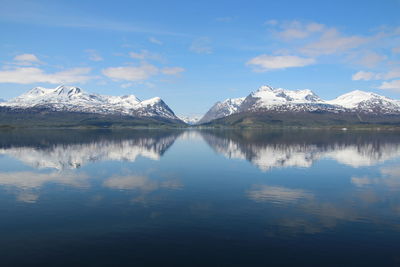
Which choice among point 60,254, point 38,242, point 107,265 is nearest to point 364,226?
point 107,265

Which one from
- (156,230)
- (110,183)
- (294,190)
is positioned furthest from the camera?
(110,183)

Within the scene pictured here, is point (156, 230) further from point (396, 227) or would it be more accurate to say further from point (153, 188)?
point (396, 227)

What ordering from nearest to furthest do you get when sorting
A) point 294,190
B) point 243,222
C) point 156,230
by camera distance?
point 156,230 < point 243,222 < point 294,190

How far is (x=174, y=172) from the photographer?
71812 mm

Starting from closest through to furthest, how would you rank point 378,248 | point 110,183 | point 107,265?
point 107,265 < point 378,248 < point 110,183

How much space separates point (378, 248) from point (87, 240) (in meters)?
27.0

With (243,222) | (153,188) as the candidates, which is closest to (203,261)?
(243,222)

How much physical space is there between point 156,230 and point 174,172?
38759mm

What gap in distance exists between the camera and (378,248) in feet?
96.6

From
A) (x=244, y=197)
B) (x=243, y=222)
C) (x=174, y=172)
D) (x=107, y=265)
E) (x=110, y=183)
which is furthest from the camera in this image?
(x=174, y=172)

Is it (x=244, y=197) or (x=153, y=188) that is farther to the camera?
(x=153, y=188)

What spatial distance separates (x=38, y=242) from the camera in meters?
29.8

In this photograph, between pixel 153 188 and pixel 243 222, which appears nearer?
pixel 243 222

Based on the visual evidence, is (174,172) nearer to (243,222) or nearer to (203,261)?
(243,222)
